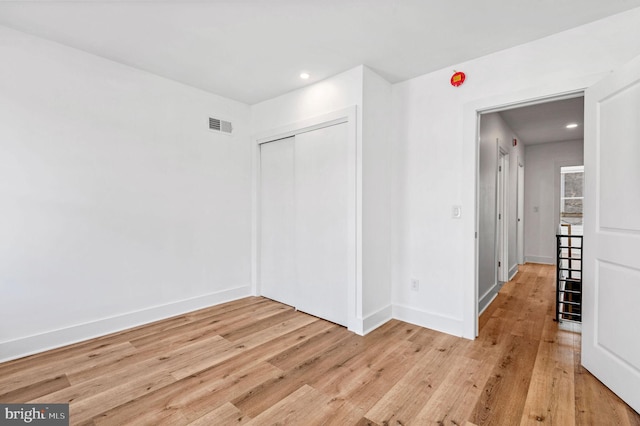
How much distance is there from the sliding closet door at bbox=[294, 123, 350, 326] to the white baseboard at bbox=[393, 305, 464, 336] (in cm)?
64

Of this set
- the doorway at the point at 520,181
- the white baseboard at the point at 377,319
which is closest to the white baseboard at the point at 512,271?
the doorway at the point at 520,181

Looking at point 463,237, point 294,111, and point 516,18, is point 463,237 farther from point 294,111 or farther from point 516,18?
point 294,111

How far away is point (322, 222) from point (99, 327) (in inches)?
91.1

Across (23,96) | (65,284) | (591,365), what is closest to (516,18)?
(591,365)

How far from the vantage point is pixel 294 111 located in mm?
3516

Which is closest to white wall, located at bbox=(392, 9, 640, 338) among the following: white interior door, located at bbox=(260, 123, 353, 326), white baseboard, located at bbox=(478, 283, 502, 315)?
white interior door, located at bbox=(260, 123, 353, 326)

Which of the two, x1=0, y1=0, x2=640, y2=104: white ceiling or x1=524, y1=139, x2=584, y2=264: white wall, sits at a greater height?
x1=0, y1=0, x2=640, y2=104: white ceiling

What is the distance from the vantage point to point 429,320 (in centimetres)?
299

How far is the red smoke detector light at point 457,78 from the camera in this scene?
9.09 ft

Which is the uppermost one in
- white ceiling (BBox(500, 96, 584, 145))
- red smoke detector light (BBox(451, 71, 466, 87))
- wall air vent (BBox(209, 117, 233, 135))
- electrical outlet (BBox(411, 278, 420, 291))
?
white ceiling (BBox(500, 96, 584, 145))

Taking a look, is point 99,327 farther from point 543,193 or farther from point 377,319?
point 543,193

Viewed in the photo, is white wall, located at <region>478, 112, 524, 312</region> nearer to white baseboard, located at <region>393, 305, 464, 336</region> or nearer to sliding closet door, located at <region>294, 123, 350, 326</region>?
white baseboard, located at <region>393, 305, 464, 336</region>

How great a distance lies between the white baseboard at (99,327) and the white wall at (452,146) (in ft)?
7.33

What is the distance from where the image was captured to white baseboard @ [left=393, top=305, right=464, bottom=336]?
2.83m
